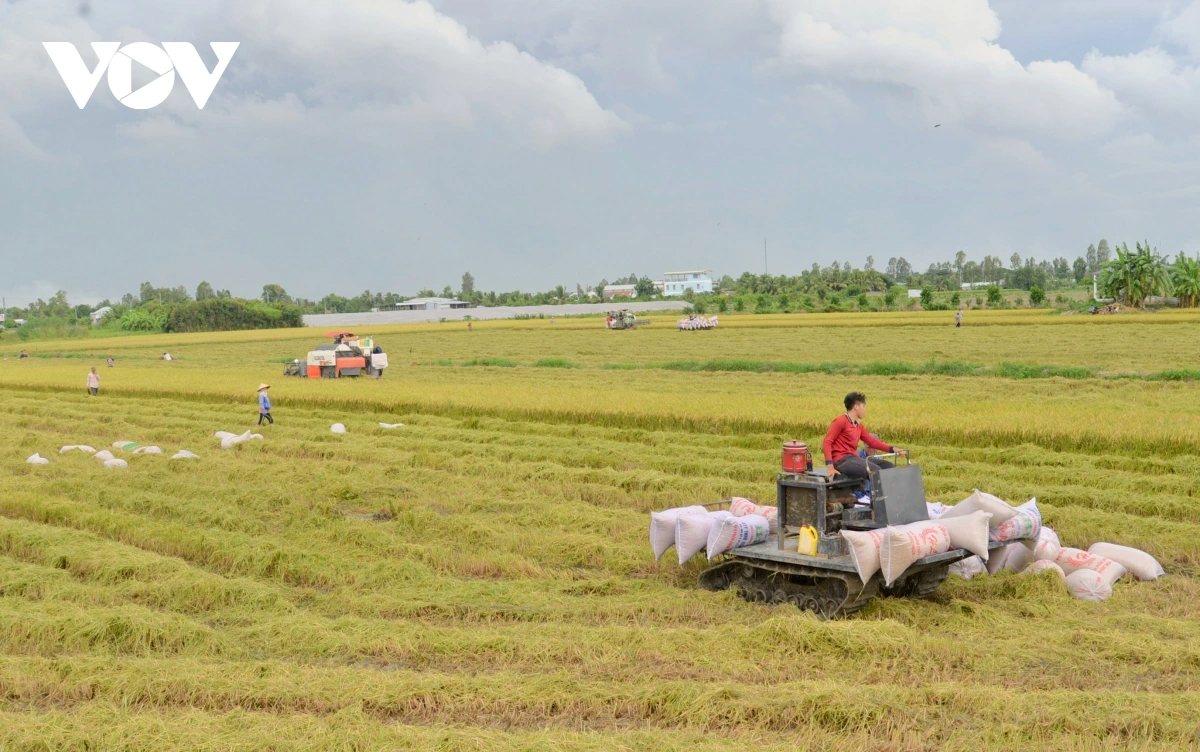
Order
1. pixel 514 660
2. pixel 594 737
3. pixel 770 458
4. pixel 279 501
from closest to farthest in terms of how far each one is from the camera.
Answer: pixel 594 737 → pixel 514 660 → pixel 279 501 → pixel 770 458

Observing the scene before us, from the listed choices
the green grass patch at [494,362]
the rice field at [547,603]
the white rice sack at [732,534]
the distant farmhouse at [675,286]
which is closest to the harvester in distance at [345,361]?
the green grass patch at [494,362]

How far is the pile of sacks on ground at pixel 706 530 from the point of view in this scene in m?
9.27

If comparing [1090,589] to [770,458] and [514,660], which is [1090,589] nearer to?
[514,660]

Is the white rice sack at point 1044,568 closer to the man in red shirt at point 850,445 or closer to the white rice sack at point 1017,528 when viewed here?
the white rice sack at point 1017,528

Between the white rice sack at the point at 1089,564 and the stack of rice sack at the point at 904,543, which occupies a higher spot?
the stack of rice sack at the point at 904,543

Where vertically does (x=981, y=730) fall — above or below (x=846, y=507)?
below

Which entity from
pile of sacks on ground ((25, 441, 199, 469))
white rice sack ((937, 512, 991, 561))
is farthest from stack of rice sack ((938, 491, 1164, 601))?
pile of sacks on ground ((25, 441, 199, 469))

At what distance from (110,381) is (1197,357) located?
121ft

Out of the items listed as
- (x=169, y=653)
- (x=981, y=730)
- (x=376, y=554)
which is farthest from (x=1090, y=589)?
(x=169, y=653)

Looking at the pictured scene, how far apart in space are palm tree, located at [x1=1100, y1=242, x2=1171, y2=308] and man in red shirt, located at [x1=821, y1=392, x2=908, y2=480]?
60.3 m

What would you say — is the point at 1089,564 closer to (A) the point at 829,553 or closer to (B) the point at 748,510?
(A) the point at 829,553

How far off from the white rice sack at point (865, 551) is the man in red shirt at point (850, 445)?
103 cm

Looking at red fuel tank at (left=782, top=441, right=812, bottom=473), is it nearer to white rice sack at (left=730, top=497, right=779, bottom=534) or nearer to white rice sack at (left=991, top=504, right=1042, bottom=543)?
white rice sack at (left=730, top=497, right=779, bottom=534)

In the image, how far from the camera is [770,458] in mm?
16469
